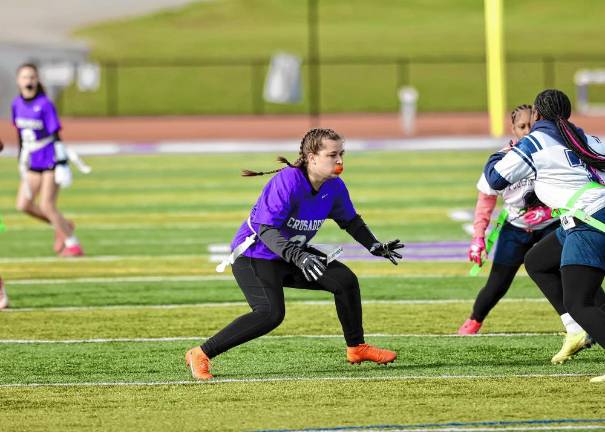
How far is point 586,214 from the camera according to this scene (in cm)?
750

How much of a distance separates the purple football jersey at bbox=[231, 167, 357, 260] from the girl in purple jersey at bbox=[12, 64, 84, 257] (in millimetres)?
6300

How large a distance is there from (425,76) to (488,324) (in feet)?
185

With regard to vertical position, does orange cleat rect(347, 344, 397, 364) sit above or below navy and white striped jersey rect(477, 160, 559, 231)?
below

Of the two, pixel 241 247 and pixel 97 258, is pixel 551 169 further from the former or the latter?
pixel 97 258

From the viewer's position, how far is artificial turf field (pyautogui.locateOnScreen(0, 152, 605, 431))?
7180 millimetres

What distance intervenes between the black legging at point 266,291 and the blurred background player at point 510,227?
114 centimetres

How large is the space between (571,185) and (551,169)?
13 centimetres

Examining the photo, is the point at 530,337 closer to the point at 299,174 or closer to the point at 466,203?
the point at 299,174

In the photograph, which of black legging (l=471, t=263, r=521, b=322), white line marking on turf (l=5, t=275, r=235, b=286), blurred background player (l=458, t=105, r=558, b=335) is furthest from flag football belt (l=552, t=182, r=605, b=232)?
white line marking on turf (l=5, t=275, r=235, b=286)

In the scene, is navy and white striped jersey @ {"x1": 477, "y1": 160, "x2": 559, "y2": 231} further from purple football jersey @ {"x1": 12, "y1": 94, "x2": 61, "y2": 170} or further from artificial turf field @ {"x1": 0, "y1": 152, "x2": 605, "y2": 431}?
purple football jersey @ {"x1": 12, "y1": 94, "x2": 61, "y2": 170}

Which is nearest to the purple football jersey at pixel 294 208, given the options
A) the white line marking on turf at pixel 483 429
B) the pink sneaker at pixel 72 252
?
the white line marking on turf at pixel 483 429

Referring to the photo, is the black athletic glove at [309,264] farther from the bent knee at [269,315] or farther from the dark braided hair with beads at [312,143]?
the dark braided hair with beads at [312,143]

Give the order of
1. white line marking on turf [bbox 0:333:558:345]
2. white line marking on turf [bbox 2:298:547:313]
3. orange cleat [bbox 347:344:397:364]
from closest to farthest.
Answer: orange cleat [bbox 347:344:397:364] → white line marking on turf [bbox 0:333:558:345] → white line marking on turf [bbox 2:298:547:313]

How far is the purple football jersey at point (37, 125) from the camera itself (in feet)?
45.9
